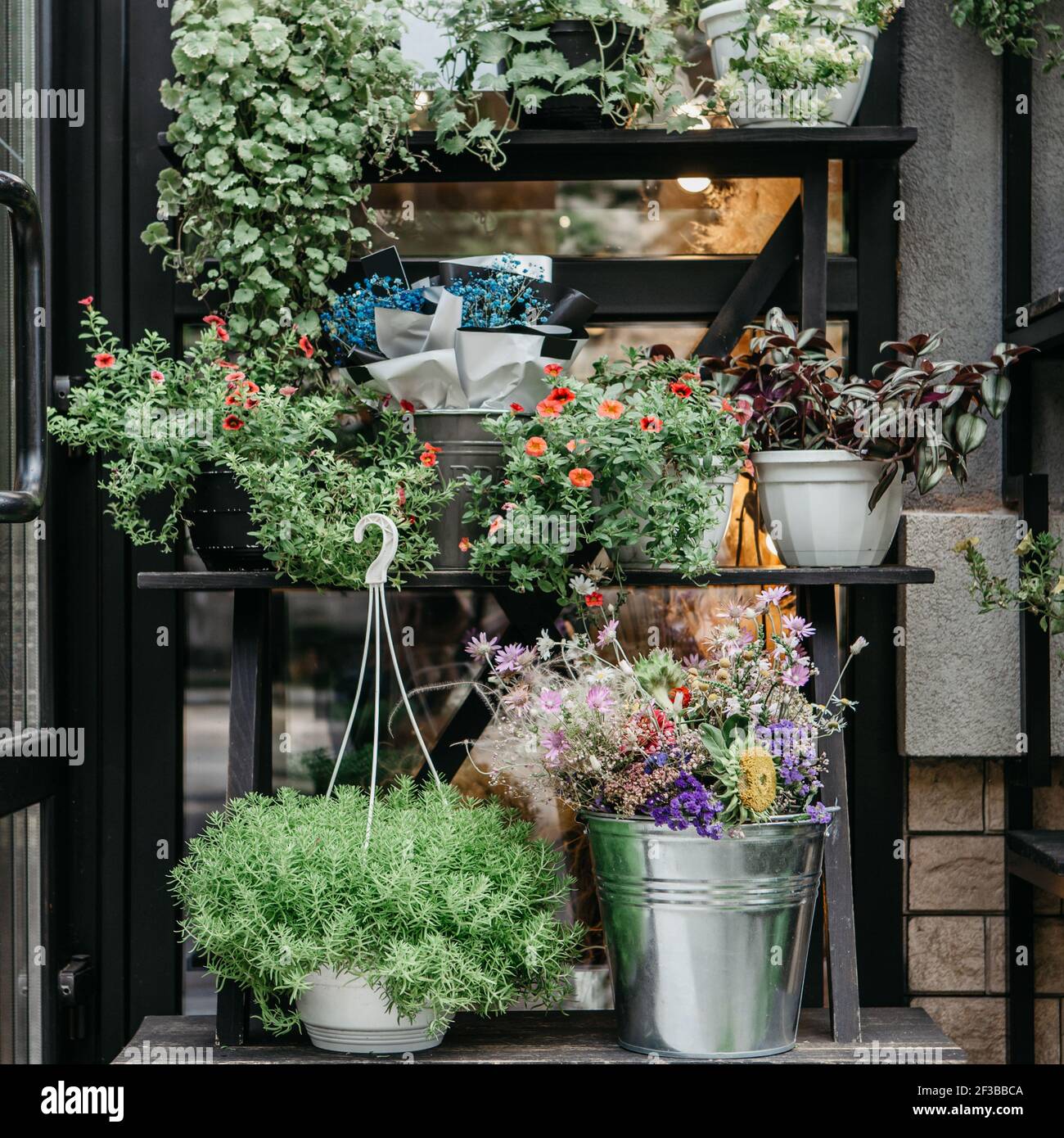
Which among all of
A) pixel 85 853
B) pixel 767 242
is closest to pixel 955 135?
pixel 767 242

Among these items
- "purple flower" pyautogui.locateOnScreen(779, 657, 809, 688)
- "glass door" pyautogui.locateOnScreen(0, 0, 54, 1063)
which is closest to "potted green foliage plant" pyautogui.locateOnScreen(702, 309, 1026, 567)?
"purple flower" pyautogui.locateOnScreen(779, 657, 809, 688)

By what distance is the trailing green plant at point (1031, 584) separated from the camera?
232 centimetres

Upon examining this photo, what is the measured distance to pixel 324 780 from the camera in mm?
2576

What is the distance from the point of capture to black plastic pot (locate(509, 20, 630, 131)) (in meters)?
2.21

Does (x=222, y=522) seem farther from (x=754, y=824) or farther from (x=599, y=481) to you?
(x=754, y=824)

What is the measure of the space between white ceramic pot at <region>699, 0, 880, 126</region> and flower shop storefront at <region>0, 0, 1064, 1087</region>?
1 cm

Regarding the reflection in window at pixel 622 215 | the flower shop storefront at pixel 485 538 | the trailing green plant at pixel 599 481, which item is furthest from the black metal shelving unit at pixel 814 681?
the reflection in window at pixel 622 215

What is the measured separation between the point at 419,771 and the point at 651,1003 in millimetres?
799

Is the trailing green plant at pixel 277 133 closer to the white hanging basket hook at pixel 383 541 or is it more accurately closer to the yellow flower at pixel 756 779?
the white hanging basket hook at pixel 383 541

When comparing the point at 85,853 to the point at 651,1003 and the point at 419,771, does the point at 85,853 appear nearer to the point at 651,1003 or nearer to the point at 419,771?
the point at 419,771

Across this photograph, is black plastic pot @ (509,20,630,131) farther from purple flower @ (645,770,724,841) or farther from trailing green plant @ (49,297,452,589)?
purple flower @ (645,770,724,841)

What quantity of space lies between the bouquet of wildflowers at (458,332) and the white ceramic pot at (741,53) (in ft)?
1.65

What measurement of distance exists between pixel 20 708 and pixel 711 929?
55.9 inches
